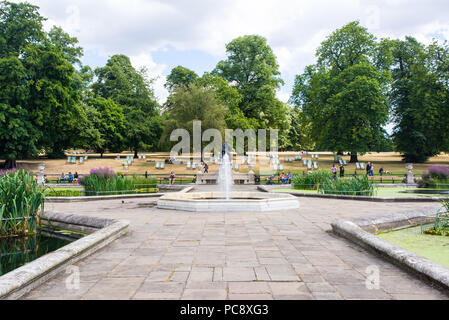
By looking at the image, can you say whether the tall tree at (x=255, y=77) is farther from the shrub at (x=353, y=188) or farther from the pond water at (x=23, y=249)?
the pond water at (x=23, y=249)

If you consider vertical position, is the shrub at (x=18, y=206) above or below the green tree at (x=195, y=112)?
below

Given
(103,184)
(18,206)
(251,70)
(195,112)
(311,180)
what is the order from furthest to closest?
(251,70) < (195,112) < (311,180) < (103,184) < (18,206)

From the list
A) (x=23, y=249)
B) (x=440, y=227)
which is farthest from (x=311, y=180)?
(x=23, y=249)

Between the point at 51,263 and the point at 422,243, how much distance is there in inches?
263

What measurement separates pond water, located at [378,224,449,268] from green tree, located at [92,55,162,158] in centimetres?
4925

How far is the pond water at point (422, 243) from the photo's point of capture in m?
5.78

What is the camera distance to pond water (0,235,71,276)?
607cm

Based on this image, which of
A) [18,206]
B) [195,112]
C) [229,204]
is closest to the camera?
[18,206]

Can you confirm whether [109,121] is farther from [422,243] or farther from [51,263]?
[422,243]

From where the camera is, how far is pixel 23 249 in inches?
278

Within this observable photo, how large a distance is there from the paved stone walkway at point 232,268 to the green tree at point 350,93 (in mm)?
36189

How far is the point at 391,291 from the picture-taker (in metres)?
4.04

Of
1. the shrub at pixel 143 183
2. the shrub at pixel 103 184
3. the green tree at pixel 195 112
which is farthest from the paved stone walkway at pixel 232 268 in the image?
the green tree at pixel 195 112
